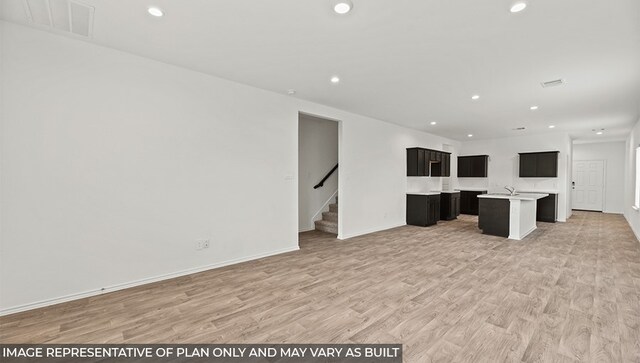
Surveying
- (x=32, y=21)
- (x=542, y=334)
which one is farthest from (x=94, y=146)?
(x=542, y=334)

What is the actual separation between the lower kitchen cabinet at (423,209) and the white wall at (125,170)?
3948 mm

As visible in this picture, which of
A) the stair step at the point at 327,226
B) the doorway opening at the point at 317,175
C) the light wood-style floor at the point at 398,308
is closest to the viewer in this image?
the light wood-style floor at the point at 398,308

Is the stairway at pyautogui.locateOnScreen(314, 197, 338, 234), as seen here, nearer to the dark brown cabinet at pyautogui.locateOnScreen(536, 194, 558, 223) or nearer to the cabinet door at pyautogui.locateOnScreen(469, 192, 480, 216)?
the cabinet door at pyautogui.locateOnScreen(469, 192, 480, 216)

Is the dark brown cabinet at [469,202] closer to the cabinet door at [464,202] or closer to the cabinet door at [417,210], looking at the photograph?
the cabinet door at [464,202]

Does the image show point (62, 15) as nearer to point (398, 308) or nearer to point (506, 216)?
point (398, 308)

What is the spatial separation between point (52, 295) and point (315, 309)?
2.68 meters

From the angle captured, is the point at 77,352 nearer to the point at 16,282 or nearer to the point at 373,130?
the point at 16,282

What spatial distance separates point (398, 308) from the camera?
8.66ft

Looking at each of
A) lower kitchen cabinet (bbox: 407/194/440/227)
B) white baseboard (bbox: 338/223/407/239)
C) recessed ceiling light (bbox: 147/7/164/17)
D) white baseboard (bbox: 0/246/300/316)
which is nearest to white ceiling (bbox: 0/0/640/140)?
recessed ceiling light (bbox: 147/7/164/17)

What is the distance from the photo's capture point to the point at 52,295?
2.68 meters

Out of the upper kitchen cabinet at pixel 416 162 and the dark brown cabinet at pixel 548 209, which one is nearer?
the upper kitchen cabinet at pixel 416 162

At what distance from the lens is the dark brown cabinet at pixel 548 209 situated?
773cm

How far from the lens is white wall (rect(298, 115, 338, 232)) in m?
6.52

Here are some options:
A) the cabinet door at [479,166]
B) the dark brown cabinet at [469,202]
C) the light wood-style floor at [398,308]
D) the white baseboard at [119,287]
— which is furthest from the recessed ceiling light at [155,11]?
the cabinet door at [479,166]
